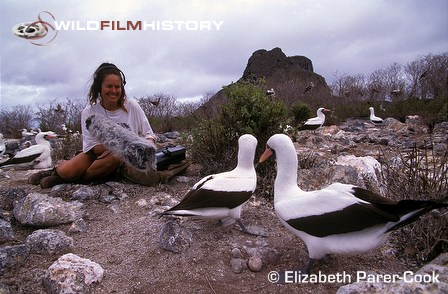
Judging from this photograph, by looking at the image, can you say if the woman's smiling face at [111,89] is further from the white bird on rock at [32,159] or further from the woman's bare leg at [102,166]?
the white bird on rock at [32,159]

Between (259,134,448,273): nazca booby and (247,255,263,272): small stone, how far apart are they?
292mm

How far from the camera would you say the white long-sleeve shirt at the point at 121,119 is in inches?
148

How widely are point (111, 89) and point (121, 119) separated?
1.19 feet

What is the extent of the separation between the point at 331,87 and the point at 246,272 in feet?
69.2

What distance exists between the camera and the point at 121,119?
12.5ft

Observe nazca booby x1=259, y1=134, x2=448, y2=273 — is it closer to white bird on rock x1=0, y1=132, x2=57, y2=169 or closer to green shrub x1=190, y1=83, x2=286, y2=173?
green shrub x1=190, y1=83, x2=286, y2=173

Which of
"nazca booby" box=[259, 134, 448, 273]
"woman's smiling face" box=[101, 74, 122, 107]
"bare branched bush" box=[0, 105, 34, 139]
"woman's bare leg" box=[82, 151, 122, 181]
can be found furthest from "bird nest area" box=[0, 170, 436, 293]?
"bare branched bush" box=[0, 105, 34, 139]

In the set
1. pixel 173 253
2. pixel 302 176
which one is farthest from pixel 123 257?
pixel 302 176

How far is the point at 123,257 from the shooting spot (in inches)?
90.8

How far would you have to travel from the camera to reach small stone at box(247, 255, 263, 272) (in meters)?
2.11

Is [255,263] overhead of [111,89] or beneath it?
beneath

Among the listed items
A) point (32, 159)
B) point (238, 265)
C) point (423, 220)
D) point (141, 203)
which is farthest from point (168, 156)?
point (32, 159)

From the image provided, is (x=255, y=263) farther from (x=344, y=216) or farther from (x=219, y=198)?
(x=344, y=216)

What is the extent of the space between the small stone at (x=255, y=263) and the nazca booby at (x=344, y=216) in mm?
292
